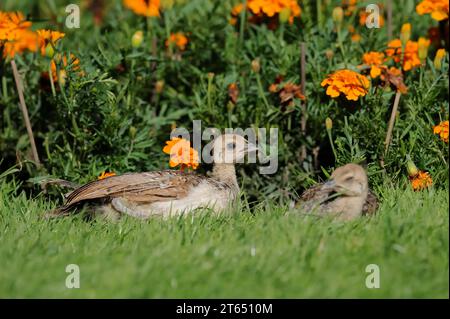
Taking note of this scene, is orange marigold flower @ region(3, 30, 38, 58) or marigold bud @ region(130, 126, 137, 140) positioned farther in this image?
marigold bud @ region(130, 126, 137, 140)

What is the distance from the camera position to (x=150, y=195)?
20.6 feet

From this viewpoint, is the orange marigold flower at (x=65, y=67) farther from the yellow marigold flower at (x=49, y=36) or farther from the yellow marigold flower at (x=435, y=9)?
the yellow marigold flower at (x=435, y=9)

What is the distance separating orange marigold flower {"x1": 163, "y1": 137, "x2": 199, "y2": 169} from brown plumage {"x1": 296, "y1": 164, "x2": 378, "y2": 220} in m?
1.25

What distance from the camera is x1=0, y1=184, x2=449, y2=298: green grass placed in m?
4.65

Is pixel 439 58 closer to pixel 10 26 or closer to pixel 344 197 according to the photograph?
pixel 344 197

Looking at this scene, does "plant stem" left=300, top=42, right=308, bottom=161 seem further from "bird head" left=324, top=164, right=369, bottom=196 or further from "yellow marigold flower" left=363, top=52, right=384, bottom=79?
"bird head" left=324, top=164, right=369, bottom=196

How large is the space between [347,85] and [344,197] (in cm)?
116

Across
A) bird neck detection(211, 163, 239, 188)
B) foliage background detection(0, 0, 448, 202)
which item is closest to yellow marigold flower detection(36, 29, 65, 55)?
foliage background detection(0, 0, 448, 202)

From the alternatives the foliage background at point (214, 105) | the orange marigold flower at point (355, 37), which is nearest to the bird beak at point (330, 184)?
the foliage background at point (214, 105)

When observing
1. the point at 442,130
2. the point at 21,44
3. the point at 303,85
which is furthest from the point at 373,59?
the point at 21,44

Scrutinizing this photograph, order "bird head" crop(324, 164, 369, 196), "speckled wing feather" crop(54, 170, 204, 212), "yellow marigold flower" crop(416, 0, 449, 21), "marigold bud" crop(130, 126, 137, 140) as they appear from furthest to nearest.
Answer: "yellow marigold flower" crop(416, 0, 449, 21) < "marigold bud" crop(130, 126, 137, 140) < "speckled wing feather" crop(54, 170, 204, 212) < "bird head" crop(324, 164, 369, 196)

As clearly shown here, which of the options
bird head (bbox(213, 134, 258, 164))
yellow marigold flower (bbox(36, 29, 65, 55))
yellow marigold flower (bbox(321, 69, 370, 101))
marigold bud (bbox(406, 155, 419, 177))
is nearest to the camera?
marigold bud (bbox(406, 155, 419, 177))

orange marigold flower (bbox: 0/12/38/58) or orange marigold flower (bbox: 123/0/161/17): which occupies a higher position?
orange marigold flower (bbox: 123/0/161/17)
